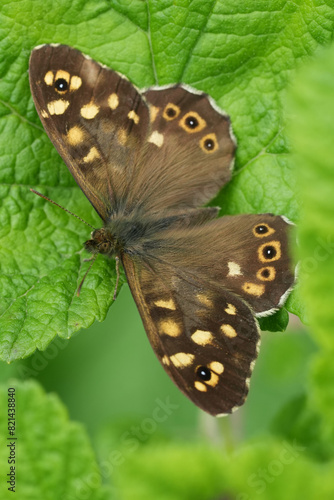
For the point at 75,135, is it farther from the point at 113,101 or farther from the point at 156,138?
the point at 156,138

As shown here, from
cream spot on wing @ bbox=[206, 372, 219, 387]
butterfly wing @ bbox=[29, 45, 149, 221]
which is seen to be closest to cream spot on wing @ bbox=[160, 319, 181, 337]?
cream spot on wing @ bbox=[206, 372, 219, 387]

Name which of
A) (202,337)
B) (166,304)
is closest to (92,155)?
(166,304)

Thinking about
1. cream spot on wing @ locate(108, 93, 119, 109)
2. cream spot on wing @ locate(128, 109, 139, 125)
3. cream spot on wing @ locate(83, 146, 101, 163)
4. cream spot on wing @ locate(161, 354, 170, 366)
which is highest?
cream spot on wing @ locate(108, 93, 119, 109)

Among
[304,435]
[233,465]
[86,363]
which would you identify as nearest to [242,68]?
[304,435]

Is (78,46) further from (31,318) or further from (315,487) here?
(315,487)

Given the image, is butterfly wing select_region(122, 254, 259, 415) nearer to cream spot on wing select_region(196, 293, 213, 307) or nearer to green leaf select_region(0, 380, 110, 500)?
cream spot on wing select_region(196, 293, 213, 307)

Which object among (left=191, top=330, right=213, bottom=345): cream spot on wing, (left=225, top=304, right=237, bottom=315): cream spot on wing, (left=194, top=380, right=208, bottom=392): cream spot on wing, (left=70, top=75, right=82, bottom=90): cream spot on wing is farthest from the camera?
(left=70, top=75, right=82, bottom=90): cream spot on wing

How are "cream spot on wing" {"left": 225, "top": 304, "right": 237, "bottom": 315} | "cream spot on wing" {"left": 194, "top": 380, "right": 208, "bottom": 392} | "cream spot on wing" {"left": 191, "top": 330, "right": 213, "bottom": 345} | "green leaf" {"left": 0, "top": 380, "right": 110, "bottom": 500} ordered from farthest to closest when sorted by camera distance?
"cream spot on wing" {"left": 225, "top": 304, "right": 237, "bottom": 315}, "cream spot on wing" {"left": 191, "top": 330, "right": 213, "bottom": 345}, "cream spot on wing" {"left": 194, "top": 380, "right": 208, "bottom": 392}, "green leaf" {"left": 0, "top": 380, "right": 110, "bottom": 500}
